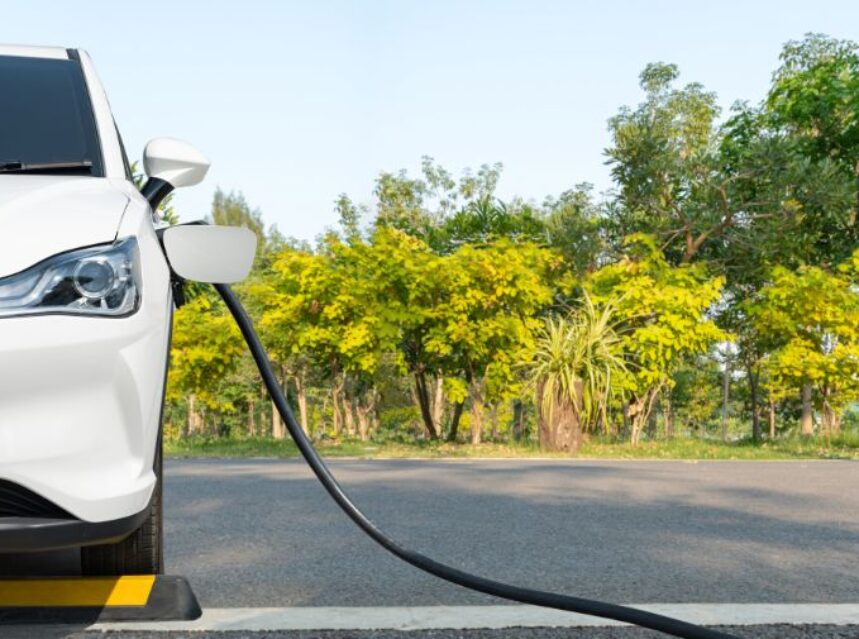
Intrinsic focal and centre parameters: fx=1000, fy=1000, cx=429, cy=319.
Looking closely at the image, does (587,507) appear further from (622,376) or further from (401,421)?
(401,421)

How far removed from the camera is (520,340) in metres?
15.2

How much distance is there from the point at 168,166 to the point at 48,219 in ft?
2.51

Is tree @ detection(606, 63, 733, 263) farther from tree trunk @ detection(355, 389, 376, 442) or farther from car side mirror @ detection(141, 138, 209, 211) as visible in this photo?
car side mirror @ detection(141, 138, 209, 211)

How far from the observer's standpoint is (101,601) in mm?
3023

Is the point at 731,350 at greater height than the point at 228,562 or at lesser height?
greater

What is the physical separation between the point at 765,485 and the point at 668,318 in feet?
24.2

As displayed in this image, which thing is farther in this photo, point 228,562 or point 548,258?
point 548,258

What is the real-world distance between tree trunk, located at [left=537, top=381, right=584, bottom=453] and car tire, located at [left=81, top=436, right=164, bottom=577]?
10.5 meters

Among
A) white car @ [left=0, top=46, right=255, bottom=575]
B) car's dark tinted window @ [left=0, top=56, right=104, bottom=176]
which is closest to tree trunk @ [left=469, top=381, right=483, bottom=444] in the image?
car's dark tinted window @ [left=0, top=56, right=104, bottom=176]

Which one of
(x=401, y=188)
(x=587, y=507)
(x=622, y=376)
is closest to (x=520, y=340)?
(x=622, y=376)

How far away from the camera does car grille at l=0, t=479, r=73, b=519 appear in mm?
2045

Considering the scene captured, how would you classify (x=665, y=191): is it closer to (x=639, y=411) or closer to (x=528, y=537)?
(x=639, y=411)

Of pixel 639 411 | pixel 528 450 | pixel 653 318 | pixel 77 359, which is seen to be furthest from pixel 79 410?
A: pixel 639 411

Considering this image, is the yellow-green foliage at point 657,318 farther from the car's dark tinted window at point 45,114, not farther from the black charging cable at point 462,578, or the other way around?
the car's dark tinted window at point 45,114
